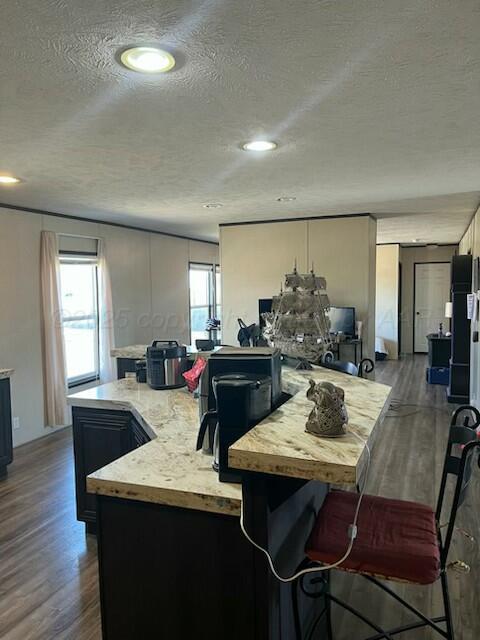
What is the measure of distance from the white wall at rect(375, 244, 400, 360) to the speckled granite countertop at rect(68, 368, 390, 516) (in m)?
8.08

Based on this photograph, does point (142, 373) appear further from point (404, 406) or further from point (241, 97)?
point (404, 406)

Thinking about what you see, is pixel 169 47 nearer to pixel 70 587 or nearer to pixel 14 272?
pixel 70 587

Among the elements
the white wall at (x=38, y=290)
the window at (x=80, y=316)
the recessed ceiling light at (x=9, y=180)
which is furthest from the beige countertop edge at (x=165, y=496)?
the window at (x=80, y=316)

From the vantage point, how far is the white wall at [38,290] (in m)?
4.76

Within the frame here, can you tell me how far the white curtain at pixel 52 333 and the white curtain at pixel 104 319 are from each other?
747 millimetres

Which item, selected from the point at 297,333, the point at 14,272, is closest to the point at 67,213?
the point at 14,272

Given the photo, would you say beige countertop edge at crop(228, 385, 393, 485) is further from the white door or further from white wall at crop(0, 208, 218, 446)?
the white door

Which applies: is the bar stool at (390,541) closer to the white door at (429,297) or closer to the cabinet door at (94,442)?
the cabinet door at (94,442)

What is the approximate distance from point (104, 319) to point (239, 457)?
4.95 metres

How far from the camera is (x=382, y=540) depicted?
1.68 meters

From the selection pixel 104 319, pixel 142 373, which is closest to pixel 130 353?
pixel 142 373

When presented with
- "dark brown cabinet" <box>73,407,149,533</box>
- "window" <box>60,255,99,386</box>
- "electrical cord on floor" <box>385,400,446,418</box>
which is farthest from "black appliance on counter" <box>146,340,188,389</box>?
"electrical cord on floor" <box>385,400,446,418</box>

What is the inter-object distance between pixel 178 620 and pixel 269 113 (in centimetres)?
213

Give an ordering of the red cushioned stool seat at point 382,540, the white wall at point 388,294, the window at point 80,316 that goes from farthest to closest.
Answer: the white wall at point 388,294, the window at point 80,316, the red cushioned stool seat at point 382,540
